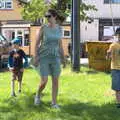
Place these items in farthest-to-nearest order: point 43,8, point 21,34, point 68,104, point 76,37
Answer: point 21,34, point 43,8, point 76,37, point 68,104

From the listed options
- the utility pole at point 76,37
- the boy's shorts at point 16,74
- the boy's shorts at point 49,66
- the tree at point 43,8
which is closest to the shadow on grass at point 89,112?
the boy's shorts at point 49,66

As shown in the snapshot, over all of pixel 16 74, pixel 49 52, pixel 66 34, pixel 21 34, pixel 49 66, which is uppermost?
pixel 49 52

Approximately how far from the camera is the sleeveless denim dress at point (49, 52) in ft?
28.9

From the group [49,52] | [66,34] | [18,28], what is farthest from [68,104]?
[18,28]

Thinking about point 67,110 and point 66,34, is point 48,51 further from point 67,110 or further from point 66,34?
point 66,34

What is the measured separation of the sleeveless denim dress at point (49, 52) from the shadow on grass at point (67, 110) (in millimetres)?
666

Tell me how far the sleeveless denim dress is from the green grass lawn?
27.5 inches

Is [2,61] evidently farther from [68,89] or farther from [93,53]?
[68,89]

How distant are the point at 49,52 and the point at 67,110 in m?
1.08

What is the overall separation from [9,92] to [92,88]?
2122mm

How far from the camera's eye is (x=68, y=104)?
374 inches

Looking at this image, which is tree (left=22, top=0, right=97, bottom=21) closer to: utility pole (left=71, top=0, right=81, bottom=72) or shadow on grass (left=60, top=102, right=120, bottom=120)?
utility pole (left=71, top=0, right=81, bottom=72)

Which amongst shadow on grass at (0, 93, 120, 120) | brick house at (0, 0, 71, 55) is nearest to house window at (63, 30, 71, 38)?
brick house at (0, 0, 71, 55)

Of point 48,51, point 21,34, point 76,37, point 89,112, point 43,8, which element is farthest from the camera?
point 21,34
